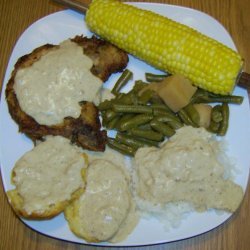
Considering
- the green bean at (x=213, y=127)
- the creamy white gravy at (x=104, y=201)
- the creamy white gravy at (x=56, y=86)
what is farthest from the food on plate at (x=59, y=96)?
the green bean at (x=213, y=127)

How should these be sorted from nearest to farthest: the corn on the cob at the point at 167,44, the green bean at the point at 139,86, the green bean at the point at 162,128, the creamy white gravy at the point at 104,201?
the creamy white gravy at the point at 104,201 → the corn on the cob at the point at 167,44 → the green bean at the point at 162,128 → the green bean at the point at 139,86

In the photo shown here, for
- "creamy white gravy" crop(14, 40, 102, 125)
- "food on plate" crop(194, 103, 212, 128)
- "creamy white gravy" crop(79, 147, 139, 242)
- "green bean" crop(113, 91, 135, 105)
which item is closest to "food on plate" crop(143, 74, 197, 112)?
"food on plate" crop(194, 103, 212, 128)

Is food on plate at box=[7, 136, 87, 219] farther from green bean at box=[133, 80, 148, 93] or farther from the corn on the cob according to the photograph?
the corn on the cob

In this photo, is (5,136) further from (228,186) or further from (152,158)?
(228,186)

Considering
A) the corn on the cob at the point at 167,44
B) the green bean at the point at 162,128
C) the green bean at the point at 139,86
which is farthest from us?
the green bean at the point at 139,86

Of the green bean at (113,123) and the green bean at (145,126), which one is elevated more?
the green bean at (145,126)

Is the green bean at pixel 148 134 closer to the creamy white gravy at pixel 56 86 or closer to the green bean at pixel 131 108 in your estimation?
the green bean at pixel 131 108
